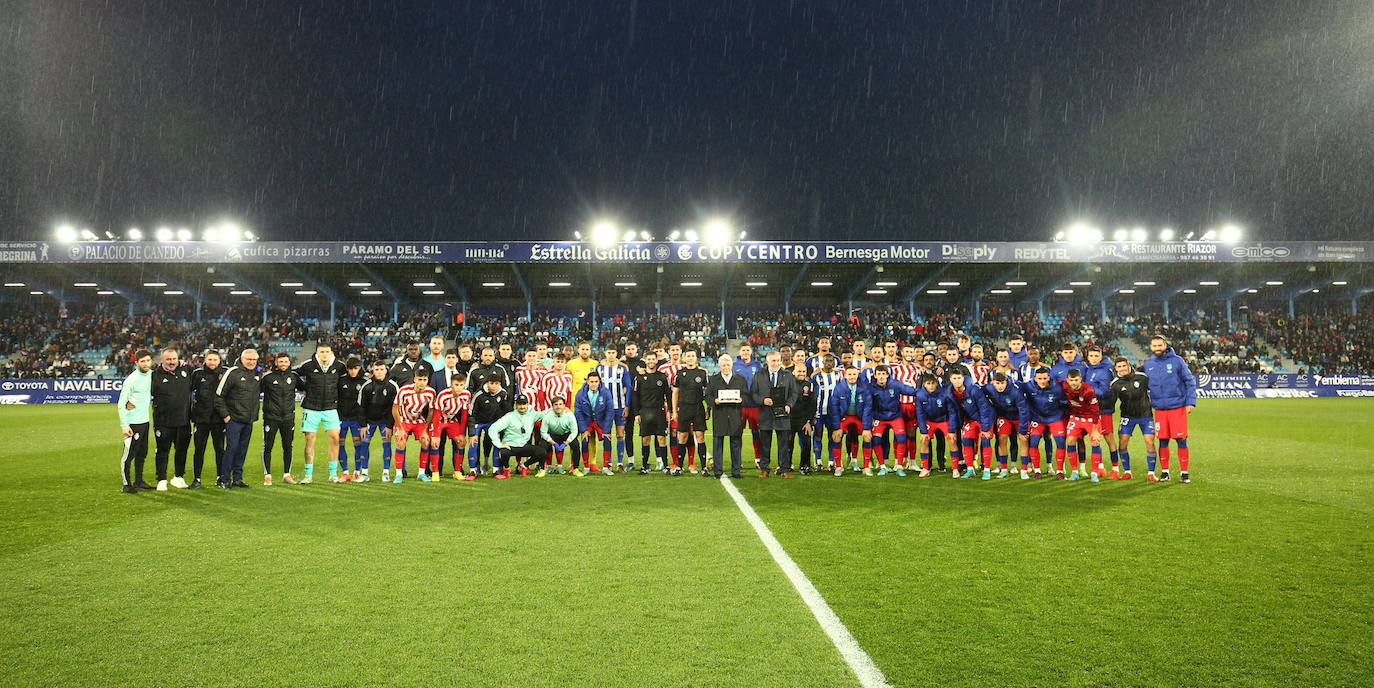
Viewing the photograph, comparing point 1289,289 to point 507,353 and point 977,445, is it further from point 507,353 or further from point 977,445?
point 507,353

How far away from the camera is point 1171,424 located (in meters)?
8.77

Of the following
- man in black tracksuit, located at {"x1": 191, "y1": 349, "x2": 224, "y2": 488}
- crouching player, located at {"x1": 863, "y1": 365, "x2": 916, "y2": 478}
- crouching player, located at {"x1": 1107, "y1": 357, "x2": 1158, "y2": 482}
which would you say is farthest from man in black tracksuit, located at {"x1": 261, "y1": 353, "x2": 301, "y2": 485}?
crouching player, located at {"x1": 1107, "y1": 357, "x2": 1158, "y2": 482}

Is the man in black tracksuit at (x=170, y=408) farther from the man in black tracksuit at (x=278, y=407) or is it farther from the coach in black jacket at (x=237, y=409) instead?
the man in black tracksuit at (x=278, y=407)

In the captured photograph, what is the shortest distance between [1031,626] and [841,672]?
4.00ft

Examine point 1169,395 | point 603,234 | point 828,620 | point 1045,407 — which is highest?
point 603,234

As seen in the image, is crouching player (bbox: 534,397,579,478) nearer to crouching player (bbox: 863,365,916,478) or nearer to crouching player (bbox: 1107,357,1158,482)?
crouching player (bbox: 863,365,916,478)

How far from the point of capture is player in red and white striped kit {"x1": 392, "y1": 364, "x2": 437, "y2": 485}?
9.02m

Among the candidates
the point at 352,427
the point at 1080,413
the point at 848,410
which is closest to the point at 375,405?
the point at 352,427

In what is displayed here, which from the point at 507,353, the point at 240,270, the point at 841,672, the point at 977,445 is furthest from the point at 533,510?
the point at 240,270

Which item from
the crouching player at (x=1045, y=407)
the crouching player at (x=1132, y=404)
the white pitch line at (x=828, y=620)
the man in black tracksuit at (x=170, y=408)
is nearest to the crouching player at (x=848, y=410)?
the crouching player at (x=1045, y=407)

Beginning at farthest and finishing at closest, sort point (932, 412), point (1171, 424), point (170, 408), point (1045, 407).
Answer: point (932, 412), point (1045, 407), point (1171, 424), point (170, 408)

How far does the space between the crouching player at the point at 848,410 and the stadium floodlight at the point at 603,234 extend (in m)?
19.6

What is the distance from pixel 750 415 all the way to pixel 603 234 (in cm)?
1993

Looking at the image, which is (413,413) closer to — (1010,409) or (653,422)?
(653,422)
